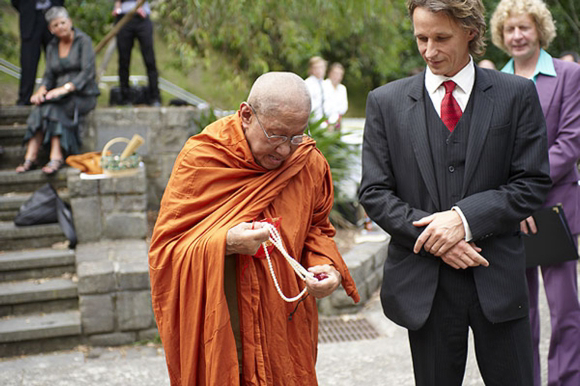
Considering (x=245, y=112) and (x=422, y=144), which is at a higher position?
(x=245, y=112)

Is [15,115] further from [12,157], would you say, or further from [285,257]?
[285,257]

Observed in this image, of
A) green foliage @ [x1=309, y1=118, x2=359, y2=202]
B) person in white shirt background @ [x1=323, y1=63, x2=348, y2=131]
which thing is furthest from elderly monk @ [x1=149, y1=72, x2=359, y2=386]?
person in white shirt background @ [x1=323, y1=63, x2=348, y2=131]

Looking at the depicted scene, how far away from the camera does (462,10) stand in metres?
2.40

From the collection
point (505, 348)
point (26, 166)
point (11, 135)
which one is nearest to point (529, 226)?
point (505, 348)

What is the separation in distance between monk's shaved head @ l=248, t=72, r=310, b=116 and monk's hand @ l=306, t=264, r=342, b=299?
0.61 metres

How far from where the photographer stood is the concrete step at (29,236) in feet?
19.3

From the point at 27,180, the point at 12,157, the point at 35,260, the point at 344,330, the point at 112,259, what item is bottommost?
the point at 344,330

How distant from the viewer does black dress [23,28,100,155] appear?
658cm

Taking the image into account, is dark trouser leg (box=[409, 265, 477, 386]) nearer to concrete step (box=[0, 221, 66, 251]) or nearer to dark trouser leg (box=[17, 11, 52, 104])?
concrete step (box=[0, 221, 66, 251])

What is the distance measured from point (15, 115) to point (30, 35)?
1.01 m

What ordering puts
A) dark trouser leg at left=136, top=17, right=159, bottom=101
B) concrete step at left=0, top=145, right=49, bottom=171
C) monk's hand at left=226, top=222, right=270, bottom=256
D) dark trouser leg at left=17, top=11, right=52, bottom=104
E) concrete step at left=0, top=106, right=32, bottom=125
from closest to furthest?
1. monk's hand at left=226, top=222, right=270, bottom=256
2. concrete step at left=0, top=145, right=49, bottom=171
3. concrete step at left=0, top=106, right=32, bottom=125
4. dark trouser leg at left=17, top=11, right=52, bottom=104
5. dark trouser leg at left=136, top=17, right=159, bottom=101

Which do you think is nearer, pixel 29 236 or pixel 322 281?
pixel 322 281

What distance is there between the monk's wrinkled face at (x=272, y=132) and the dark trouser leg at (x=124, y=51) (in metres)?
6.21

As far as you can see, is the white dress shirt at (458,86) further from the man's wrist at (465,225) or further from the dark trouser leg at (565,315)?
the dark trouser leg at (565,315)
